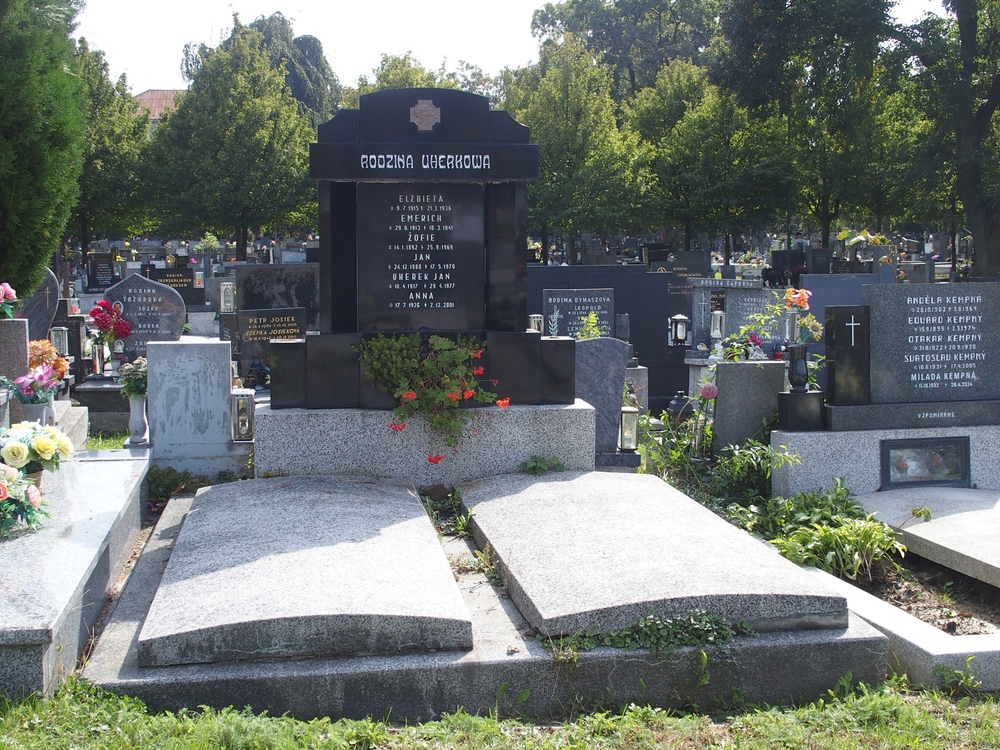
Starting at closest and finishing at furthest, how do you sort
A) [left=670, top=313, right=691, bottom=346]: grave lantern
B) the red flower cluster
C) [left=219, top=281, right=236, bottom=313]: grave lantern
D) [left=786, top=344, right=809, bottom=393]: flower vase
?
[left=786, top=344, right=809, bottom=393]: flower vase
the red flower cluster
[left=670, top=313, right=691, bottom=346]: grave lantern
[left=219, top=281, right=236, bottom=313]: grave lantern

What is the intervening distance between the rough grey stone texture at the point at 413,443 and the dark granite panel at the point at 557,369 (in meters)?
0.15

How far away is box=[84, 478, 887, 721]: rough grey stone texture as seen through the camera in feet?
13.1

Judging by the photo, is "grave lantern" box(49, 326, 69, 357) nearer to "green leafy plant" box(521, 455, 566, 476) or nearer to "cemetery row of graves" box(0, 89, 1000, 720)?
"cemetery row of graves" box(0, 89, 1000, 720)

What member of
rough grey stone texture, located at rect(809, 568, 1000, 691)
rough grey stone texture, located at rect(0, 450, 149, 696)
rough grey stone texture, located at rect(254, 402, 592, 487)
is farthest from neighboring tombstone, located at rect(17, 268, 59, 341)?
rough grey stone texture, located at rect(809, 568, 1000, 691)

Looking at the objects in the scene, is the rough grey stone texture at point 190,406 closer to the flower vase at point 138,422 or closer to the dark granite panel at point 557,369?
the flower vase at point 138,422

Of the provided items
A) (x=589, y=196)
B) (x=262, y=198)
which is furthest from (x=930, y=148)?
(x=262, y=198)

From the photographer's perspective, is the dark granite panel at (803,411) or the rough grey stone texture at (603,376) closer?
the dark granite panel at (803,411)

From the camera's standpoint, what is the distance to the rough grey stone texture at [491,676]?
3.99m

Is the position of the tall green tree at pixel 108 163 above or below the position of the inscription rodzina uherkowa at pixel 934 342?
above

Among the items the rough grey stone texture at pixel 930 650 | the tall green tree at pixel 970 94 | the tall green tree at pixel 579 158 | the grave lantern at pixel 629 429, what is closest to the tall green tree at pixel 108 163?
the tall green tree at pixel 579 158

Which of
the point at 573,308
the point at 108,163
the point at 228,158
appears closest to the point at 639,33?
the point at 228,158

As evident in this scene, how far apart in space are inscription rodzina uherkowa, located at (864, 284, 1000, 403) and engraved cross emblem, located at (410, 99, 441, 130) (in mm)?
3601

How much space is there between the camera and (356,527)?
5.55 metres

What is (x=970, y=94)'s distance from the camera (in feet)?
89.4
